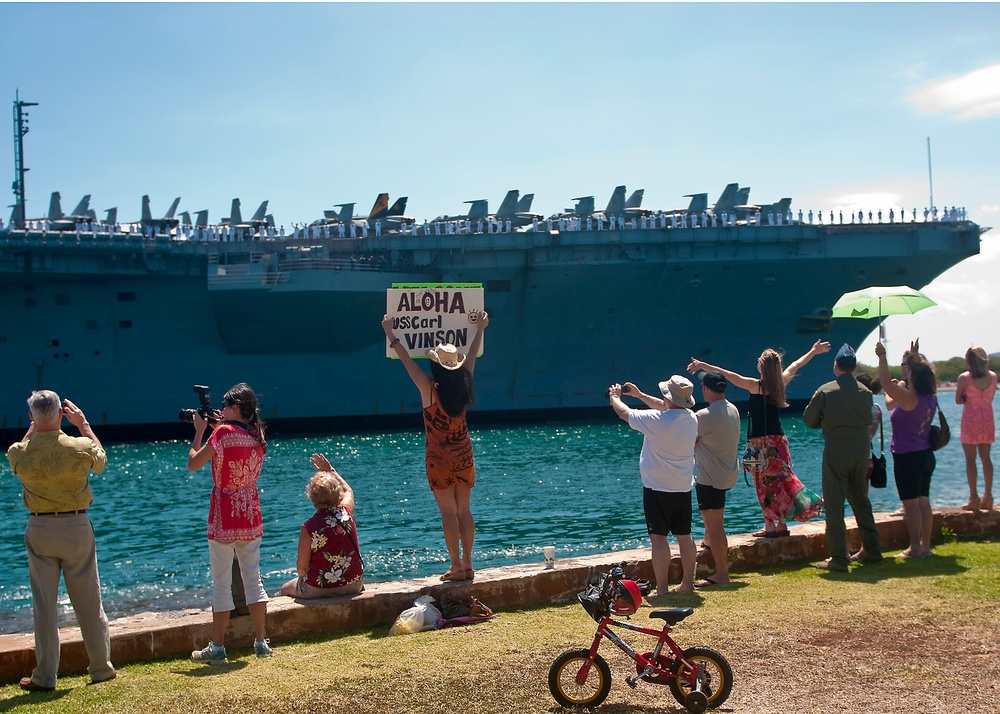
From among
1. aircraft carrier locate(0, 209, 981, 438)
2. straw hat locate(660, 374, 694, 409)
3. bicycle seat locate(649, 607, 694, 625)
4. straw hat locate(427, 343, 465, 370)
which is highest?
aircraft carrier locate(0, 209, 981, 438)

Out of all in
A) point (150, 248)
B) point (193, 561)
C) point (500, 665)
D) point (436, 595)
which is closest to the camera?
point (500, 665)

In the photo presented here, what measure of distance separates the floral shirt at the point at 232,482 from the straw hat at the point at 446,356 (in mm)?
1303

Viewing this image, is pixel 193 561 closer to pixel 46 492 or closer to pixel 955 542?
pixel 46 492

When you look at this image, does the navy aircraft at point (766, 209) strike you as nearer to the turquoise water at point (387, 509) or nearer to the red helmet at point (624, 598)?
the turquoise water at point (387, 509)

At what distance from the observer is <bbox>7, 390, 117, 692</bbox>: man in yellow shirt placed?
15.1 ft

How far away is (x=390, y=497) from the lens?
17.4 metres

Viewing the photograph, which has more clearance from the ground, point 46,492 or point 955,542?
point 46,492

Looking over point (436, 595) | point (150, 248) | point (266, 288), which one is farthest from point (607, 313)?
point (436, 595)

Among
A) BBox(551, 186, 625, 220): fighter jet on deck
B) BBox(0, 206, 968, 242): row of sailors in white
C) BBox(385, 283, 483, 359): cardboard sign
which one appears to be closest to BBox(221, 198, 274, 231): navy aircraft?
BBox(0, 206, 968, 242): row of sailors in white

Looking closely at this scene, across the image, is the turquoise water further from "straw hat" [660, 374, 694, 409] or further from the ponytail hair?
"straw hat" [660, 374, 694, 409]

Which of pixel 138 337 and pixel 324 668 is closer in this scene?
pixel 324 668

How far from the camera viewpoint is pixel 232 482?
16.3 feet

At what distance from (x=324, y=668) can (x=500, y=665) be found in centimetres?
86

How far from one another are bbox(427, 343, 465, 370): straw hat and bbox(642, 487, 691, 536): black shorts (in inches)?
58.7
